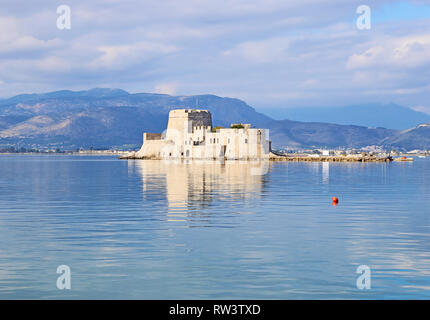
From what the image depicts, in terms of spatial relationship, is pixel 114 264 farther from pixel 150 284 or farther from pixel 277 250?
pixel 277 250

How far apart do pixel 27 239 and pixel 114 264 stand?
5.51 meters

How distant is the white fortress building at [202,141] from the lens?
12862 cm

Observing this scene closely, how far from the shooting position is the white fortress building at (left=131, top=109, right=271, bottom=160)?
12862 centimetres

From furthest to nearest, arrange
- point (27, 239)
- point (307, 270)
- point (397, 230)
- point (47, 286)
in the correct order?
point (397, 230), point (27, 239), point (307, 270), point (47, 286)

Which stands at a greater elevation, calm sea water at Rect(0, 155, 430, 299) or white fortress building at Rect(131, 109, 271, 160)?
white fortress building at Rect(131, 109, 271, 160)

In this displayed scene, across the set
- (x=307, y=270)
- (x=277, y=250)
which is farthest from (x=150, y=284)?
(x=277, y=250)

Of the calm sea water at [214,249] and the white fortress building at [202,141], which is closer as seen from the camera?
the calm sea water at [214,249]

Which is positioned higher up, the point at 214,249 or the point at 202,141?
the point at 202,141

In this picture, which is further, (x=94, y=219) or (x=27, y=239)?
(x=94, y=219)

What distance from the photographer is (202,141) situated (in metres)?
134

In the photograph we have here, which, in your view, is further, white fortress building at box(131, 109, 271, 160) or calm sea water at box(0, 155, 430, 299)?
white fortress building at box(131, 109, 271, 160)

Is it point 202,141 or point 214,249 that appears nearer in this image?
point 214,249

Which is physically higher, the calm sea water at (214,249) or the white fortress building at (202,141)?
the white fortress building at (202,141)

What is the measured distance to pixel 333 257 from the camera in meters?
17.0
